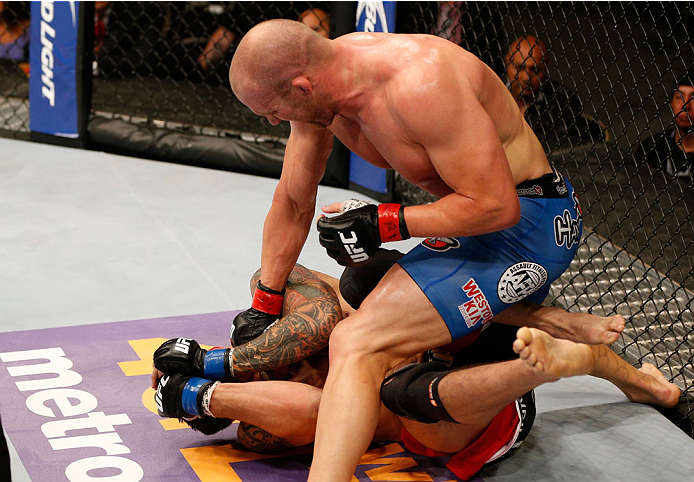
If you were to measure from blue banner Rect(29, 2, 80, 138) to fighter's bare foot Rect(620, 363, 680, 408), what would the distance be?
298 centimetres

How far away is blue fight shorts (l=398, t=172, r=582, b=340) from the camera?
188 cm

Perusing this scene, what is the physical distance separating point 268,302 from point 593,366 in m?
0.83

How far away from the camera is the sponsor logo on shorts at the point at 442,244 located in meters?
1.94

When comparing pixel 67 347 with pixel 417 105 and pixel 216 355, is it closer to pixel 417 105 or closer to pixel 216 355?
pixel 216 355

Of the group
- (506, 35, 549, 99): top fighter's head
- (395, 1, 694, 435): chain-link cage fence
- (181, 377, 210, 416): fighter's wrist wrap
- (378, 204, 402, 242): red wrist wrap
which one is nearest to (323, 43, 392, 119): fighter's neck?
(378, 204, 402, 242): red wrist wrap

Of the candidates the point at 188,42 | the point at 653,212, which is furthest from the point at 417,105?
the point at 188,42

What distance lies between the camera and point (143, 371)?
7.58 feet

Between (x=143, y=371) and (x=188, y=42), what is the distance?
3.60 meters

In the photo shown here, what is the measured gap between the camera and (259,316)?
2.16 m

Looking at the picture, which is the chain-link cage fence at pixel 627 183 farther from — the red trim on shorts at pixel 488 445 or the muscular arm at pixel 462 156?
the muscular arm at pixel 462 156

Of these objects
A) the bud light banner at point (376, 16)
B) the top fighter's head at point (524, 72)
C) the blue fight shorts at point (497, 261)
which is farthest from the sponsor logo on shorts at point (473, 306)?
the bud light banner at point (376, 16)

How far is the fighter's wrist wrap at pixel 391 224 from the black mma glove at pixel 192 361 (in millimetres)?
465

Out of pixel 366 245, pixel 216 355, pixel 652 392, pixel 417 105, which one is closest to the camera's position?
pixel 417 105

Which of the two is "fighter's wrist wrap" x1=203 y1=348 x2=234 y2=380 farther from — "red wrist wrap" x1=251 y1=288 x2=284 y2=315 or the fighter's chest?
the fighter's chest
